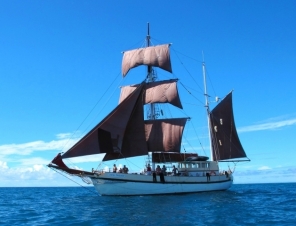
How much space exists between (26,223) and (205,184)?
2868cm

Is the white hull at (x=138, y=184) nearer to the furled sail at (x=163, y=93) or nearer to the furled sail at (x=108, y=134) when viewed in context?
the furled sail at (x=108, y=134)

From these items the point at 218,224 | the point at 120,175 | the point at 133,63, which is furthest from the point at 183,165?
the point at 218,224

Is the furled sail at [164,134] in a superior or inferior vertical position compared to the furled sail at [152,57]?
inferior

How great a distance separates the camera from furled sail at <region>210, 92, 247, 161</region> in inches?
2108

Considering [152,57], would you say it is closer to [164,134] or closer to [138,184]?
[164,134]

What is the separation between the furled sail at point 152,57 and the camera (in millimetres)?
52562

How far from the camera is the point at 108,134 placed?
39.4 metres

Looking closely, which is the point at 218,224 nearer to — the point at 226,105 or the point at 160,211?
the point at 160,211

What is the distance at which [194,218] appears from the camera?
75.0ft

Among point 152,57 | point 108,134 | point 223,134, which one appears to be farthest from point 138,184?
point 152,57

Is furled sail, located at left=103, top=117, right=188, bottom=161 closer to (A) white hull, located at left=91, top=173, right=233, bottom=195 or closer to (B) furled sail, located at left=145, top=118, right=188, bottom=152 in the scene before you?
(B) furled sail, located at left=145, top=118, right=188, bottom=152

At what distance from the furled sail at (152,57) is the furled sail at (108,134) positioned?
435 inches

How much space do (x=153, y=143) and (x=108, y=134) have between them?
34.4 feet

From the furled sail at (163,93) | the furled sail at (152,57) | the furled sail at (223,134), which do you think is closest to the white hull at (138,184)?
the furled sail at (223,134)
